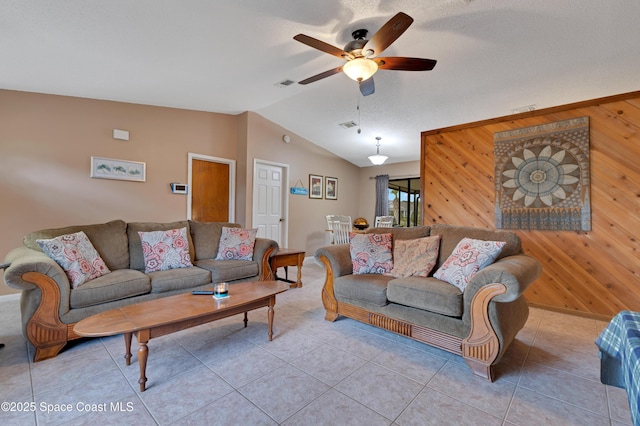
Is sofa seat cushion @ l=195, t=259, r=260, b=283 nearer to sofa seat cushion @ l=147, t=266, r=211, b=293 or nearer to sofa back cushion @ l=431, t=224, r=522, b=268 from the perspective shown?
sofa seat cushion @ l=147, t=266, r=211, b=293

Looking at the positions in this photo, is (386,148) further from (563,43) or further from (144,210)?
(144,210)

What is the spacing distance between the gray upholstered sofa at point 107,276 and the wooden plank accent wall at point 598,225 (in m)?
3.09

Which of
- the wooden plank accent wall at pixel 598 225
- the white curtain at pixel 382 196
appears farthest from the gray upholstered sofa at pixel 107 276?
the white curtain at pixel 382 196

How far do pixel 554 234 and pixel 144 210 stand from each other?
5314 millimetres

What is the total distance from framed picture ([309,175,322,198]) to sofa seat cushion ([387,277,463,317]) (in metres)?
4.01

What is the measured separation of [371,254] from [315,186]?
364cm

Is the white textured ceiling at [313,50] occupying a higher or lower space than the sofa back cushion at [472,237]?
higher

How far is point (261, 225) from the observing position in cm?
529

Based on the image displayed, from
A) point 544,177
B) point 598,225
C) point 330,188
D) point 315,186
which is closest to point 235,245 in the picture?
point 315,186

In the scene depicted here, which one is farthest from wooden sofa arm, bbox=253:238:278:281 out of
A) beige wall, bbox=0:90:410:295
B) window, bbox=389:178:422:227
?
window, bbox=389:178:422:227

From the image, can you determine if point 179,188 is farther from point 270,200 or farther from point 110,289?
point 110,289

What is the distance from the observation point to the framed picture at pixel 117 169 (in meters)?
3.80

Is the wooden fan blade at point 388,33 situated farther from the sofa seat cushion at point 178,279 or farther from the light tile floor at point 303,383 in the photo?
the sofa seat cushion at point 178,279

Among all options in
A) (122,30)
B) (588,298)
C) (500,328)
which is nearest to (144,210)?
(122,30)
